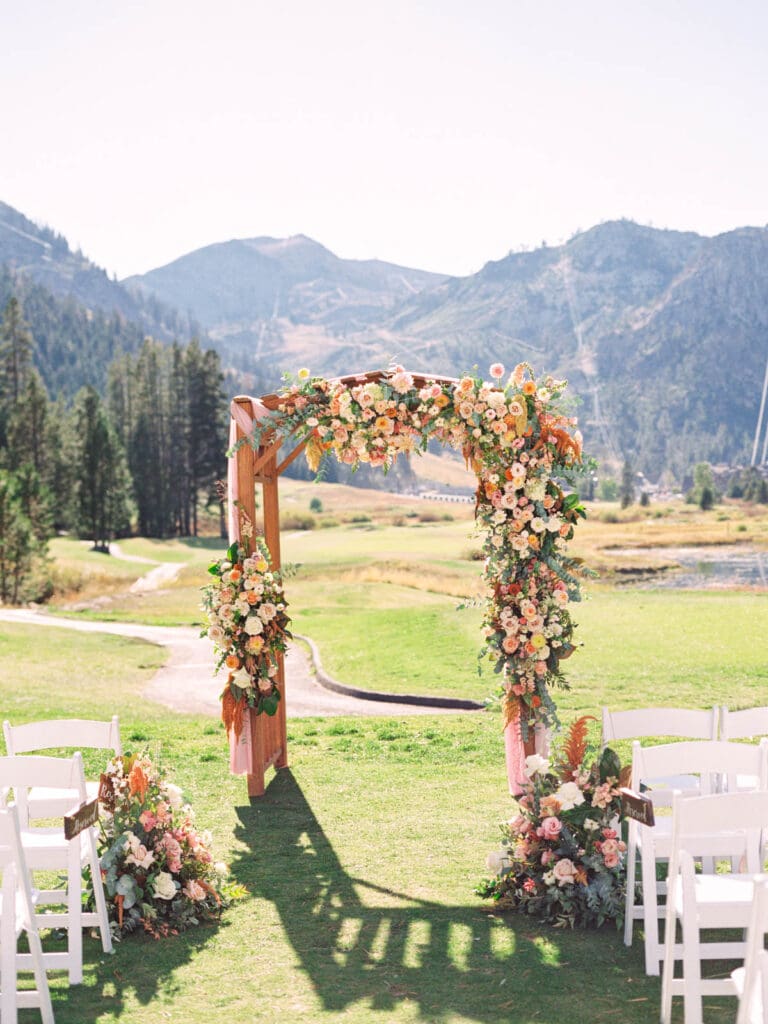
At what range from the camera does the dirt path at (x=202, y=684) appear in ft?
53.3

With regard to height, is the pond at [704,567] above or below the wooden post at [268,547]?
below

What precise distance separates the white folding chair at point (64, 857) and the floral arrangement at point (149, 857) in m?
0.29

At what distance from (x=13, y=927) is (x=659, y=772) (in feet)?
10.0

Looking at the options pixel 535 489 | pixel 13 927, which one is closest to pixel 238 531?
pixel 535 489

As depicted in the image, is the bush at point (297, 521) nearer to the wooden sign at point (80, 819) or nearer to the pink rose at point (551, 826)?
the pink rose at point (551, 826)

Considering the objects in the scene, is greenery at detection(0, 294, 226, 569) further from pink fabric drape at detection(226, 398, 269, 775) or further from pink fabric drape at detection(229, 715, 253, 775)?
pink fabric drape at detection(229, 715, 253, 775)

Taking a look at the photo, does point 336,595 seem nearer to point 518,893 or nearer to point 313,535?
point 518,893

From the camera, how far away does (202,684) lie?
18969mm

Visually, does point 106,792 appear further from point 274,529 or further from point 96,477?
point 96,477

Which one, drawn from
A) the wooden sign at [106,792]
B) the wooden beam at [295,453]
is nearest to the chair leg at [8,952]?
the wooden sign at [106,792]

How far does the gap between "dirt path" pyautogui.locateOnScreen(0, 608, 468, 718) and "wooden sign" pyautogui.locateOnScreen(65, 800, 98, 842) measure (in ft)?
30.5

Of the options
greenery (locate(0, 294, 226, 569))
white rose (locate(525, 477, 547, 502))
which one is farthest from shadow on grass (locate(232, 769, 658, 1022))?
greenery (locate(0, 294, 226, 569))

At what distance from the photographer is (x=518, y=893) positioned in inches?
265

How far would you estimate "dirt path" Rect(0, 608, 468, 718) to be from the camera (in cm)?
1626
